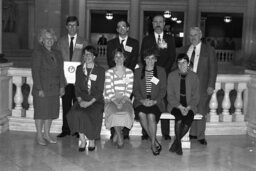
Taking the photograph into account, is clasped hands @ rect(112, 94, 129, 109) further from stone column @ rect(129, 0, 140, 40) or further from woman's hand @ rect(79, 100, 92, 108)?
stone column @ rect(129, 0, 140, 40)

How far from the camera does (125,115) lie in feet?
21.0

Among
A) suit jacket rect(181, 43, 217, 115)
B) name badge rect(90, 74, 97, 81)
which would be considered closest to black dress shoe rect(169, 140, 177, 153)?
suit jacket rect(181, 43, 217, 115)

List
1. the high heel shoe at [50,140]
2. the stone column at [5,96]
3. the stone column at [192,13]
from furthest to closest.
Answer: the stone column at [192,13] → the stone column at [5,96] → the high heel shoe at [50,140]

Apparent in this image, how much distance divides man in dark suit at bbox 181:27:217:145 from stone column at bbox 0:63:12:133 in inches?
121

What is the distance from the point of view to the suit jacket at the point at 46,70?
21.1 ft

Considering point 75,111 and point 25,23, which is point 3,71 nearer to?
point 75,111

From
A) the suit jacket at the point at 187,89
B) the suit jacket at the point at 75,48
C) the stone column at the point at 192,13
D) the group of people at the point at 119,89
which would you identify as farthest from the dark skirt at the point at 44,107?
the stone column at the point at 192,13

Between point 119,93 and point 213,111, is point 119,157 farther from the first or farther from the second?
point 213,111

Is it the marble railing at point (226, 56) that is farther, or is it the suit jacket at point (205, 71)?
the marble railing at point (226, 56)

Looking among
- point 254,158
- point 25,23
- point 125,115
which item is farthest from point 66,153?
point 25,23

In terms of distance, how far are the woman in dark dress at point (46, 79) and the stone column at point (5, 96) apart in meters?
1.06

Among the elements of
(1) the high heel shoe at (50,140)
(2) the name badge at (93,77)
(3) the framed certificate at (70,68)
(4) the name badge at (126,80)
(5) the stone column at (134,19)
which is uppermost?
(5) the stone column at (134,19)

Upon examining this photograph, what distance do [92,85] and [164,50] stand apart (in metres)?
1.30

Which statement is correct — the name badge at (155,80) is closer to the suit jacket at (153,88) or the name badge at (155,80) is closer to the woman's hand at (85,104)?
the suit jacket at (153,88)
